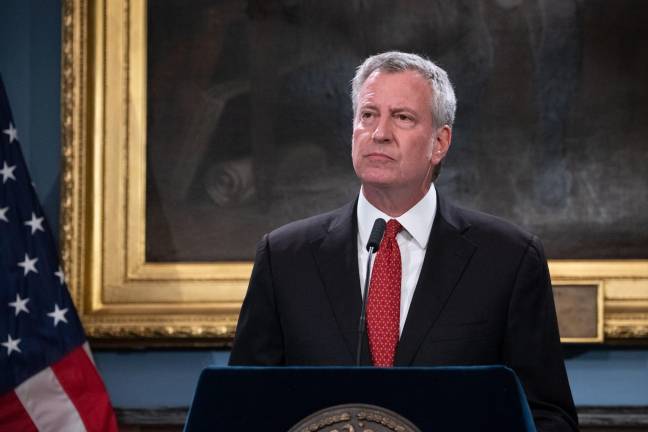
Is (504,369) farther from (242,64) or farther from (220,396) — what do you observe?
(242,64)

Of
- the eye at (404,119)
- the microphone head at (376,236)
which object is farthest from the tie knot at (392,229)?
the microphone head at (376,236)

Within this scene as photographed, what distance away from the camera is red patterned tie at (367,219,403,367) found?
243cm

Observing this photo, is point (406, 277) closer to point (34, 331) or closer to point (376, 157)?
point (376, 157)

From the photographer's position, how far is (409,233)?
8.62ft

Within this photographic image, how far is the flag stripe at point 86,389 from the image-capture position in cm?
405

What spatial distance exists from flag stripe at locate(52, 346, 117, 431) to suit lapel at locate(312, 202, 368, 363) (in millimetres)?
1830

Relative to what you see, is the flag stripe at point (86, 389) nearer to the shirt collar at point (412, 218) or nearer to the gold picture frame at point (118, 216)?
the gold picture frame at point (118, 216)

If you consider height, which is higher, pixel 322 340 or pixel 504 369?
pixel 504 369

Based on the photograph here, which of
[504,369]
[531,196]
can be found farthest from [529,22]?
[504,369]

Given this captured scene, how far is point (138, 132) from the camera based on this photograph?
4.38m

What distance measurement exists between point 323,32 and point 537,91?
39.0 inches

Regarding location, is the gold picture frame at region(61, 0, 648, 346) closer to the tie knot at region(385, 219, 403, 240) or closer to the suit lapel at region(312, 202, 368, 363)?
the suit lapel at region(312, 202, 368, 363)

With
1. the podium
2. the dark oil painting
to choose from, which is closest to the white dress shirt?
the podium

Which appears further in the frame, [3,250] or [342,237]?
[3,250]
